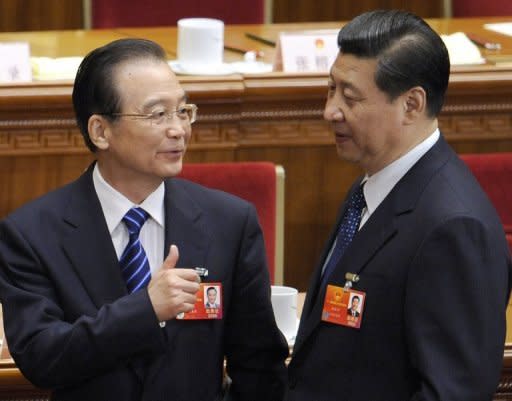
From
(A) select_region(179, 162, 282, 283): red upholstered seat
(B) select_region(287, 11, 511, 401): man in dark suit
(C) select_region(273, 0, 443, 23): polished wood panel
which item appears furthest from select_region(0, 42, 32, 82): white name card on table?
(C) select_region(273, 0, 443, 23): polished wood panel

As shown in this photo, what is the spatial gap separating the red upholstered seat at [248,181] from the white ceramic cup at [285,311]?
64cm

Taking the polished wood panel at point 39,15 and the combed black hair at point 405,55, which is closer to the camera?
the combed black hair at point 405,55

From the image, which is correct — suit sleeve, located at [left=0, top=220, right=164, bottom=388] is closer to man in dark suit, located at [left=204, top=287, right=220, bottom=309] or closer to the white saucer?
man in dark suit, located at [left=204, top=287, right=220, bottom=309]

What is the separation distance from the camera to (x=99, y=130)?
7.11 feet

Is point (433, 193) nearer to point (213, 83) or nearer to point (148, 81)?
point (148, 81)

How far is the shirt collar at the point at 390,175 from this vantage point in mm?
2088

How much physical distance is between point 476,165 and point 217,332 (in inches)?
59.1

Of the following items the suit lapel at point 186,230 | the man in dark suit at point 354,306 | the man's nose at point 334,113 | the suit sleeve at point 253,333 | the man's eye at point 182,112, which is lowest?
the suit sleeve at point 253,333

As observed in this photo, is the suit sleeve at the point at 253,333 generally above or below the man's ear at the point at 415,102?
below

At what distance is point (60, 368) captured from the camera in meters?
2.04

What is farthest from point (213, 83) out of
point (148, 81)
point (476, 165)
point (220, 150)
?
point (148, 81)

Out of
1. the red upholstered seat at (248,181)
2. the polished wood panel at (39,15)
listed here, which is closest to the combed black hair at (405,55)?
the red upholstered seat at (248,181)

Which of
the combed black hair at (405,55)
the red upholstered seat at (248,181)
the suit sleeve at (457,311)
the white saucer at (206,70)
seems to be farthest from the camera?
the white saucer at (206,70)

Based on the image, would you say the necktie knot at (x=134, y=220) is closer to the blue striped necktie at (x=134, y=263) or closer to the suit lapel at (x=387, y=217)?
the blue striped necktie at (x=134, y=263)
